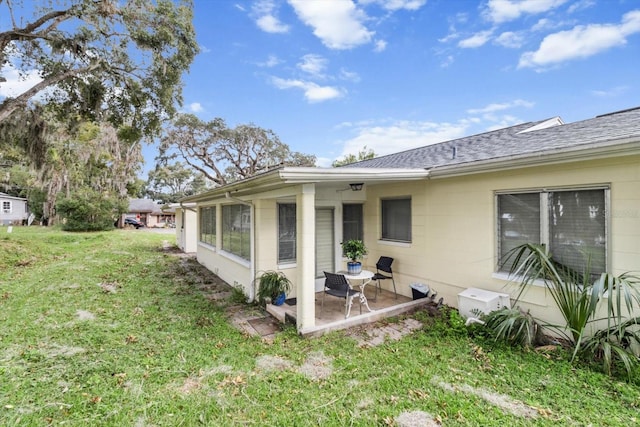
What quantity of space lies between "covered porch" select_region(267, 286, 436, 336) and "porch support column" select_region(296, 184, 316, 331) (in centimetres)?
24

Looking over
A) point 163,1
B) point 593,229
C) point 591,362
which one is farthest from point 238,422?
point 163,1

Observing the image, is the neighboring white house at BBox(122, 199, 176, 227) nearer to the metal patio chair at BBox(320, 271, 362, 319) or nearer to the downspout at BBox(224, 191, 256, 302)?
the downspout at BBox(224, 191, 256, 302)

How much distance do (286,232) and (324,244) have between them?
1027 millimetres

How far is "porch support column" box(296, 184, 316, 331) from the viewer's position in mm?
4664

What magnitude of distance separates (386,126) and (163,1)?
62.5 ft

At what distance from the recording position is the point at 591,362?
12.1 ft

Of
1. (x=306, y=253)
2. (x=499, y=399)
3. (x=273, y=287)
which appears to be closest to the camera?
(x=499, y=399)

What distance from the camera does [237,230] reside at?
784 centimetres

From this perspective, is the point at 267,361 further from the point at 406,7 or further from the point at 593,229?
the point at 406,7

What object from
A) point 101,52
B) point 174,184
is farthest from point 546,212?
point 174,184

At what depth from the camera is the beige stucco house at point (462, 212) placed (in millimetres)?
3963

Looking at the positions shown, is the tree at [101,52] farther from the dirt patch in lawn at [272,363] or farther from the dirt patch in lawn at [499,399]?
the dirt patch in lawn at [499,399]

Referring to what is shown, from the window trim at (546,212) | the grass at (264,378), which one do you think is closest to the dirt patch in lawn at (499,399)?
the grass at (264,378)

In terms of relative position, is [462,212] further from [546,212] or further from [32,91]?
[32,91]
